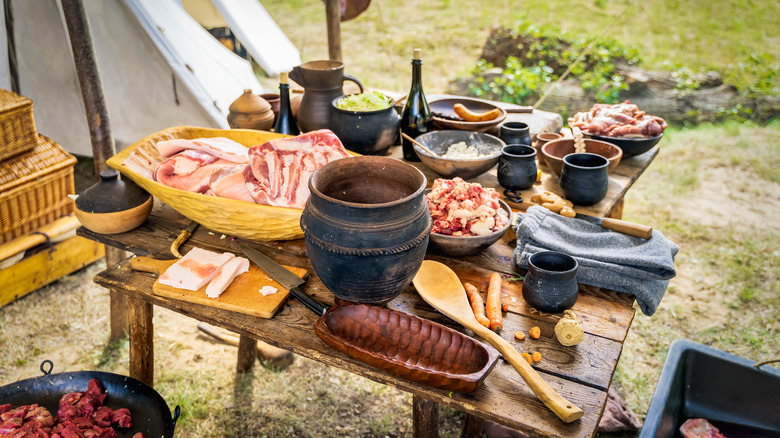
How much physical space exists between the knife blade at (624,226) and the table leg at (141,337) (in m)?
1.75

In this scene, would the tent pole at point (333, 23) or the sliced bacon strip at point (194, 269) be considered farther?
the tent pole at point (333, 23)

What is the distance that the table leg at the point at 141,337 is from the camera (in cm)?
203

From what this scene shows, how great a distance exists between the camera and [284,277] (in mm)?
1829

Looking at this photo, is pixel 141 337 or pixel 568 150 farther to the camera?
pixel 568 150

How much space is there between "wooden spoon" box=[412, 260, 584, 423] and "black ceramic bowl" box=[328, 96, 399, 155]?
3.03 feet

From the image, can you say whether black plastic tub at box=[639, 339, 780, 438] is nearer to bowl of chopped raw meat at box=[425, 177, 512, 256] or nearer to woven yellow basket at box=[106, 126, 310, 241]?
bowl of chopped raw meat at box=[425, 177, 512, 256]

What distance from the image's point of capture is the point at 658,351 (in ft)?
11.1

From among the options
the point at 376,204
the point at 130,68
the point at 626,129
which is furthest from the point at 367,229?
the point at 130,68

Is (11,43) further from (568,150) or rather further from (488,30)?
(488,30)

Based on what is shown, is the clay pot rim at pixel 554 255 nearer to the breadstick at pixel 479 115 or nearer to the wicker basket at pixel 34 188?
the breadstick at pixel 479 115

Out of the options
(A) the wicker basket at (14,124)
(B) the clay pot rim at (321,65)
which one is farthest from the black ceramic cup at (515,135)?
(A) the wicker basket at (14,124)

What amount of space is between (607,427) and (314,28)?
9576 mm

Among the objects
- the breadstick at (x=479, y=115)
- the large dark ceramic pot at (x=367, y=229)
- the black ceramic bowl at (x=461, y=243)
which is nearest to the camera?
the large dark ceramic pot at (x=367, y=229)

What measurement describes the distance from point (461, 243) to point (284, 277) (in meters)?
0.63
